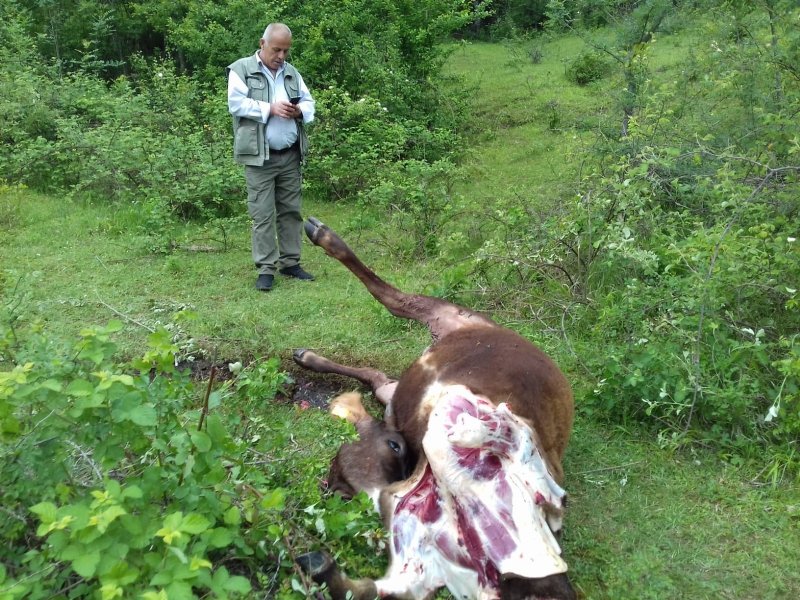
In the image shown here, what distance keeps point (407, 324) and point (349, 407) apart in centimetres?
122

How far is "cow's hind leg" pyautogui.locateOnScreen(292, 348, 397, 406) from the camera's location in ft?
14.5

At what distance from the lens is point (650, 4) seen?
730 cm

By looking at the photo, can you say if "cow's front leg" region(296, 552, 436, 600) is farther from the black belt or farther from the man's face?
the man's face

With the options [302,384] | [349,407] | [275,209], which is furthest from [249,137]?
[349,407]

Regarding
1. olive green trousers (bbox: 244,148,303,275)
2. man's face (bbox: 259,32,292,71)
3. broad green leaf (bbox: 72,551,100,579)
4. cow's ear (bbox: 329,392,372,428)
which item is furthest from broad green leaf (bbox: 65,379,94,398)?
man's face (bbox: 259,32,292,71)

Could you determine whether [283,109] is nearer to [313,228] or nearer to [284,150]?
[284,150]

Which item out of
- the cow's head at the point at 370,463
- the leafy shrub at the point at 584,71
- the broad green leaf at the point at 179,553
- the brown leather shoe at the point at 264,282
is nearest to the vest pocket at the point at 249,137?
the brown leather shoe at the point at 264,282

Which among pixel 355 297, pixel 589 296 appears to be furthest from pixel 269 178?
pixel 589 296

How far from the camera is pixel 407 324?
5.18 m

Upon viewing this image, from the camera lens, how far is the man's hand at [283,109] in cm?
585

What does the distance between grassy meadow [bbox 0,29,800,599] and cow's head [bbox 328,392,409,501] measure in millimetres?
752

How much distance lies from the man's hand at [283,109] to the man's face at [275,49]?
1.08ft

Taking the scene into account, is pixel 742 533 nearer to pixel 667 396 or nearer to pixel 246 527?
pixel 667 396

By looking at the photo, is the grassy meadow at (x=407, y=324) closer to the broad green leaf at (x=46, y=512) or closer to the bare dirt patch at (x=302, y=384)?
the bare dirt patch at (x=302, y=384)
